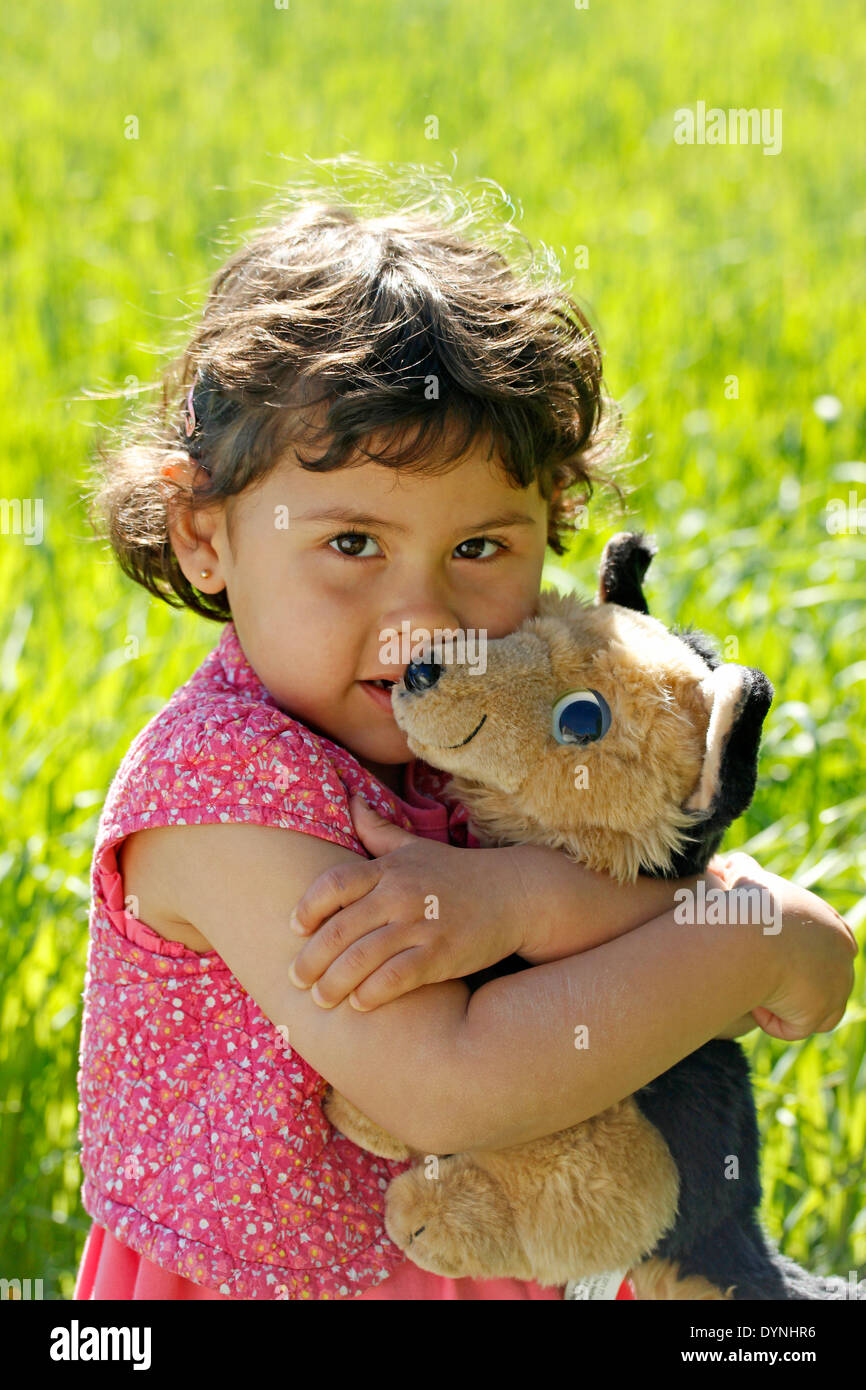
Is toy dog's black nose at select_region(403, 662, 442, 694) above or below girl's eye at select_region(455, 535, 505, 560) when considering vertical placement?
below

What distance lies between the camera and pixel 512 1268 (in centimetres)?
133

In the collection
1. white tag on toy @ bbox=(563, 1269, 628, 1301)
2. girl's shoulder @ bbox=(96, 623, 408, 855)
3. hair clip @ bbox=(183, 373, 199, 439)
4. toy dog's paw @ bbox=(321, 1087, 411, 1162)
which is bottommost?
white tag on toy @ bbox=(563, 1269, 628, 1301)

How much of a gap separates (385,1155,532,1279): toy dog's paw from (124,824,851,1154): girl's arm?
0.15ft

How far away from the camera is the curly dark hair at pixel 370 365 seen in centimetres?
152

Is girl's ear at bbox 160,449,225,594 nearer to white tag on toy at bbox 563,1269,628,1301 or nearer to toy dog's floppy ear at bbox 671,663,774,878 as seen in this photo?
toy dog's floppy ear at bbox 671,663,774,878

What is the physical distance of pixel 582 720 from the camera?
1.32 meters

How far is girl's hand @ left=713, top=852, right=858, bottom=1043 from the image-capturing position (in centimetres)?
153

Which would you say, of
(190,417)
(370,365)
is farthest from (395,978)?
(190,417)

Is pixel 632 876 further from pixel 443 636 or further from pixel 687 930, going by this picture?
pixel 443 636

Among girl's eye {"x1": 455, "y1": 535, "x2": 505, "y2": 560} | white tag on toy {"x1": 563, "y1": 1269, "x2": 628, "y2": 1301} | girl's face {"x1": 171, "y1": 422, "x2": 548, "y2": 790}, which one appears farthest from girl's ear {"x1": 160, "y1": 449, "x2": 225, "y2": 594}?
white tag on toy {"x1": 563, "y1": 1269, "x2": 628, "y2": 1301}
